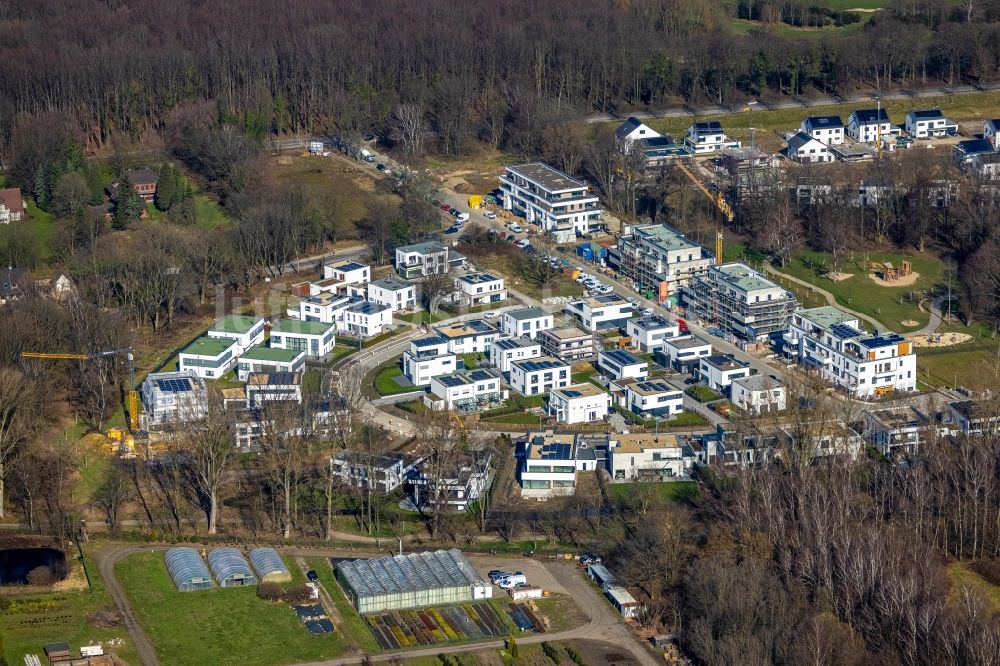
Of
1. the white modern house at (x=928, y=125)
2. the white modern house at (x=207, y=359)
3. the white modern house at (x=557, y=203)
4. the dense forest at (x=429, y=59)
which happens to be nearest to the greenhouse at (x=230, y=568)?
the white modern house at (x=207, y=359)

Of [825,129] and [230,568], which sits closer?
[230,568]

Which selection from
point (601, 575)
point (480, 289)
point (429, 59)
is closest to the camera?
point (601, 575)

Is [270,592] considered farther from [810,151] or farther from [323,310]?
[810,151]

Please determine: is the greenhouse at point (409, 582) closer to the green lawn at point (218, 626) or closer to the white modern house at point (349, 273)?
the green lawn at point (218, 626)

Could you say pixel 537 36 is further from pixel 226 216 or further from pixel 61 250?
pixel 61 250

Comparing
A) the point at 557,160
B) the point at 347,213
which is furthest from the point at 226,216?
the point at 557,160

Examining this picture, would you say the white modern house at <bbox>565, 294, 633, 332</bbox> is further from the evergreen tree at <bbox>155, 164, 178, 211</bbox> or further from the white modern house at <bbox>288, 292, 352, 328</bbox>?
the evergreen tree at <bbox>155, 164, 178, 211</bbox>

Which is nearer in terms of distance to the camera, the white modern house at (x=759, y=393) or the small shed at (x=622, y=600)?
the small shed at (x=622, y=600)

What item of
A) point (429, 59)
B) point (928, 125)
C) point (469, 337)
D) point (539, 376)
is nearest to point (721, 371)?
point (539, 376)
